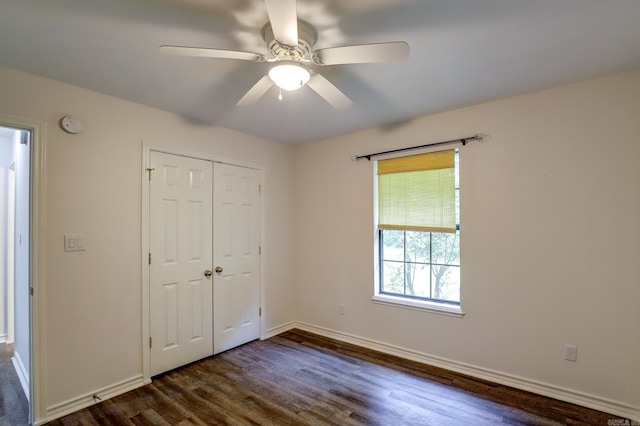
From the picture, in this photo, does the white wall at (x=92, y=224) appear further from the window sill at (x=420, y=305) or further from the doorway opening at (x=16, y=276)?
the window sill at (x=420, y=305)

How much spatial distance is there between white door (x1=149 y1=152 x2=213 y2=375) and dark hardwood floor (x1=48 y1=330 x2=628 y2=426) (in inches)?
9.0

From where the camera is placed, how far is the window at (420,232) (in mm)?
2869

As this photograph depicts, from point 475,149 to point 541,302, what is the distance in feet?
4.51

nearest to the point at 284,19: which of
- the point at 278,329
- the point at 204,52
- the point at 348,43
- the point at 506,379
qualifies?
the point at 204,52

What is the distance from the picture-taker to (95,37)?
169cm

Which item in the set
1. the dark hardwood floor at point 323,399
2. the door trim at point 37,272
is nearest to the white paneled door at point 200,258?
the dark hardwood floor at point 323,399

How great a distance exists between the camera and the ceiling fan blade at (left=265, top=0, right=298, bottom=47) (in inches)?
45.7

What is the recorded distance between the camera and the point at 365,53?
1472 mm

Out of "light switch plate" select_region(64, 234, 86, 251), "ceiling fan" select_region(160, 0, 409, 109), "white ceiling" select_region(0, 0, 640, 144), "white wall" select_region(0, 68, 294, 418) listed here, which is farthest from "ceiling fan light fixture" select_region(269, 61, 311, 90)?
"light switch plate" select_region(64, 234, 86, 251)

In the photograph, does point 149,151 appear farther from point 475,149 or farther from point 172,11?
→ point 475,149

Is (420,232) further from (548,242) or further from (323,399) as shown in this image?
(323,399)

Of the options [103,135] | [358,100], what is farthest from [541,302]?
[103,135]

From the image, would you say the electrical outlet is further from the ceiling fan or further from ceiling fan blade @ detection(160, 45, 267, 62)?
ceiling fan blade @ detection(160, 45, 267, 62)

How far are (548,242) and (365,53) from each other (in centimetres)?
210
